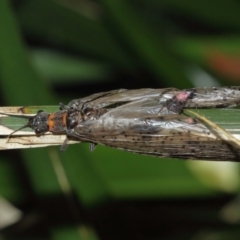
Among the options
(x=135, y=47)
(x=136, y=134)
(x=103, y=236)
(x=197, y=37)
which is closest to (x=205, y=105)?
(x=136, y=134)

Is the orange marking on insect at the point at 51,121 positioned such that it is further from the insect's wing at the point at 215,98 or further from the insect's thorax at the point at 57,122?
the insect's wing at the point at 215,98

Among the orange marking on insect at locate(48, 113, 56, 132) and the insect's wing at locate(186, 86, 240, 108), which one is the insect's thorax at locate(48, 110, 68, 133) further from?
the insect's wing at locate(186, 86, 240, 108)

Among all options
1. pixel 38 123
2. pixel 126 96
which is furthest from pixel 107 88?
pixel 38 123

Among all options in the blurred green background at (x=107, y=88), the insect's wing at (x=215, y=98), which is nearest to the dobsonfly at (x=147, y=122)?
the insect's wing at (x=215, y=98)

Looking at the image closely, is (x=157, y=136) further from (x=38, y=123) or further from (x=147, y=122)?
(x=38, y=123)

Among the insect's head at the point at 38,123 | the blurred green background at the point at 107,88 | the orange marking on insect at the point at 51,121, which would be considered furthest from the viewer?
the blurred green background at the point at 107,88

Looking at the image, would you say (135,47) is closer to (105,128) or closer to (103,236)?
(105,128)
